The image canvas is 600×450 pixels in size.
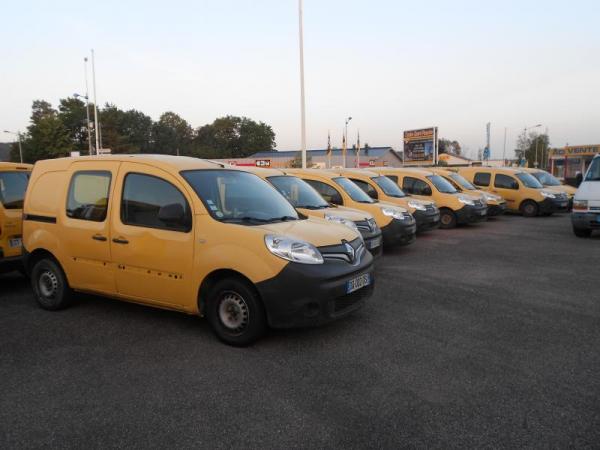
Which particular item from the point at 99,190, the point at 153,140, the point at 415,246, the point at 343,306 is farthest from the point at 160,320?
the point at 153,140

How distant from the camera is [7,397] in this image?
3.55 meters

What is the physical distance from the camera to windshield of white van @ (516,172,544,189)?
17.6 meters

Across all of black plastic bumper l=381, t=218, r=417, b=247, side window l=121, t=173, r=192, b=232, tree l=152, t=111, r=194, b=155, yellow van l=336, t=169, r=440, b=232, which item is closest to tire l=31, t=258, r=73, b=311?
side window l=121, t=173, r=192, b=232

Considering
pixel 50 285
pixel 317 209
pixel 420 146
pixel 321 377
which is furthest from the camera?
pixel 420 146

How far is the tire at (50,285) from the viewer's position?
5613mm

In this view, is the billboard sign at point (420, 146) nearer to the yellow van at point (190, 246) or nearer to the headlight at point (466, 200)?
the headlight at point (466, 200)

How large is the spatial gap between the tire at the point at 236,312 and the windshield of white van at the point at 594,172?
9921mm

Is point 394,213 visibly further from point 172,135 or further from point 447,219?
point 172,135

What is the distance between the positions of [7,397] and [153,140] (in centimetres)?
11239

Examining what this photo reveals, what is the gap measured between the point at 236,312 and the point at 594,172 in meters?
10.2

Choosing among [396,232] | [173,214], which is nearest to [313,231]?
[173,214]

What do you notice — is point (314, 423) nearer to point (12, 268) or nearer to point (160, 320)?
point (160, 320)

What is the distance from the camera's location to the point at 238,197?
512 centimetres

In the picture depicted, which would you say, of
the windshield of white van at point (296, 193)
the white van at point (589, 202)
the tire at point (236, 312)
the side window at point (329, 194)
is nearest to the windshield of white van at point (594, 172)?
the white van at point (589, 202)
